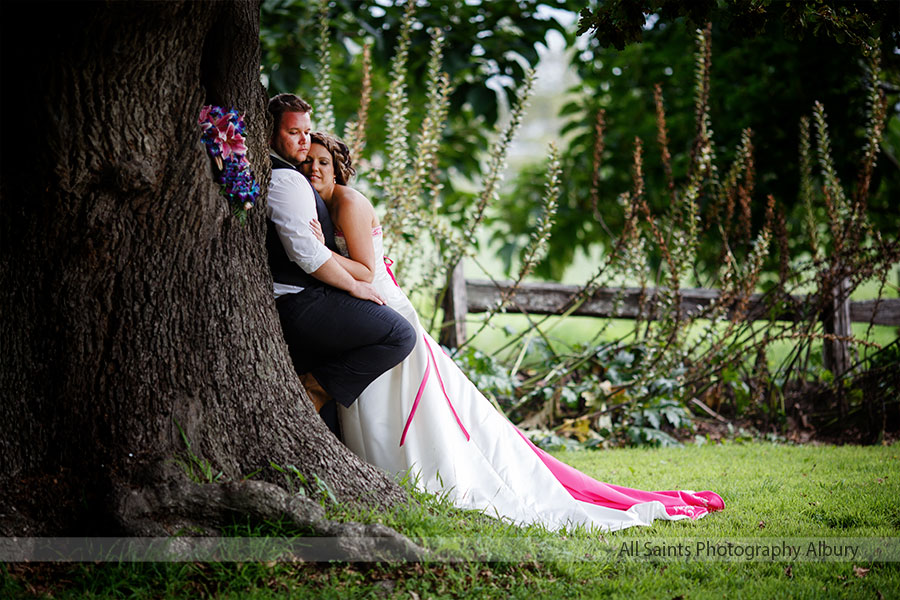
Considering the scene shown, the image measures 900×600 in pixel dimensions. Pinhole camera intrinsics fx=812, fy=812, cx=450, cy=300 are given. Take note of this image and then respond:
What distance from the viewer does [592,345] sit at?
7.11 meters

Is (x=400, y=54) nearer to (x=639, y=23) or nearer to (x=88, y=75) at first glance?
(x=639, y=23)

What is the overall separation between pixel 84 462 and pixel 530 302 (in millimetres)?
4682

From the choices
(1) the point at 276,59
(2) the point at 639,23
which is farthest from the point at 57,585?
(1) the point at 276,59

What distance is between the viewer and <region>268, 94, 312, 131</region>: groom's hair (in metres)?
3.71

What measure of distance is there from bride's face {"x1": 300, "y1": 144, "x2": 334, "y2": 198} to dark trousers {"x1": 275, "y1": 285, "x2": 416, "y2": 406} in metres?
0.56

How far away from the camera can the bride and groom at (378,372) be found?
364cm

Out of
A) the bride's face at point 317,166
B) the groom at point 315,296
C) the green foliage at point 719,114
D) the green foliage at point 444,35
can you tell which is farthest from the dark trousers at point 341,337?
the green foliage at point 719,114

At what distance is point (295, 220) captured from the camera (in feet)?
11.5

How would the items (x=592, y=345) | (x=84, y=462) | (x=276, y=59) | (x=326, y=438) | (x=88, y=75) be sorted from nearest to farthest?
(x=88, y=75) → (x=84, y=462) → (x=326, y=438) → (x=592, y=345) → (x=276, y=59)

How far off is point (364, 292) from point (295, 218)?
1.54 ft

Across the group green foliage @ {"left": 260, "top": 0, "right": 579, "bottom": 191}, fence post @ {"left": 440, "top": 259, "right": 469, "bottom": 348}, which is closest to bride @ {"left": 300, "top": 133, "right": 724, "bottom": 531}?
fence post @ {"left": 440, "top": 259, "right": 469, "bottom": 348}

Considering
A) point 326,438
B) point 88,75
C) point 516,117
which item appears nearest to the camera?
point 88,75

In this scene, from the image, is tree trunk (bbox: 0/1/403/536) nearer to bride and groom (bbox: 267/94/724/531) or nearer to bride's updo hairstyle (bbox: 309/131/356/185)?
bride and groom (bbox: 267/94/724/531)

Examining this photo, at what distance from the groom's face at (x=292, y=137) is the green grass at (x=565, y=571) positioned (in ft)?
5.38
